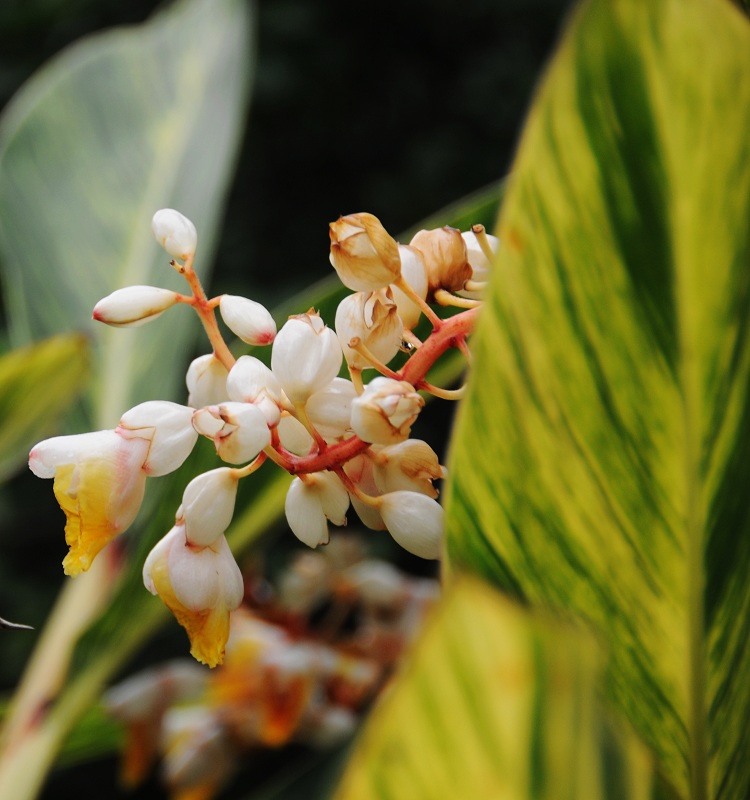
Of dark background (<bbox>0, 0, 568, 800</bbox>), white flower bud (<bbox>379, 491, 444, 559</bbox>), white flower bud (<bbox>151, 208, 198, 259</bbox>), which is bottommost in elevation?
dark background (<bbox>0, 0, 568, 800</bbox>)

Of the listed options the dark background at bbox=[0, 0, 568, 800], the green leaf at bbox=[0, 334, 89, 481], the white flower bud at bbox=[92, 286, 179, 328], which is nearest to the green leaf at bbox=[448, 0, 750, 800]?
the white flower bud at bbox=[92, 286, 179, 328]

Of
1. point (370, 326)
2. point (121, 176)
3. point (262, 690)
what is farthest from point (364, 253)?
point (121, 176)

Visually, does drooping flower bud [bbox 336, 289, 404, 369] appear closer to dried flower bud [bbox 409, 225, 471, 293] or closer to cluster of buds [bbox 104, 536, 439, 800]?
dried flower bud [bbox 409, 225, 471, 293]

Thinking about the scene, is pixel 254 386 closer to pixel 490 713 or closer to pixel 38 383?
pixel 490 713

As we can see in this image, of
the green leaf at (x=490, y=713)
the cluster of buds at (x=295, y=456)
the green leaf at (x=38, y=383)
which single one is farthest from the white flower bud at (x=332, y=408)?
the green leaf at (x=38, y=383)

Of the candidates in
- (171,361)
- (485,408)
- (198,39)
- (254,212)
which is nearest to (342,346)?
(485,408)

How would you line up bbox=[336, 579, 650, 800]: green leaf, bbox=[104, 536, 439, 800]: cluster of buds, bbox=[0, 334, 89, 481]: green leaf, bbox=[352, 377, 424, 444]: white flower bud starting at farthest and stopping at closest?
bbox=[104, 536, 439, 800]: cluster of buds
bbox=[0, 334, 89, 481]: green leaf
bbox=[352, 377, 424, 444]: white flower bud
bbox=[336, 579, 650, 800]: green leaf

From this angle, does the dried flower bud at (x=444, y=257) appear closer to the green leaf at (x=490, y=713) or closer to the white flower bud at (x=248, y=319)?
the white flower bud at (x=248, y=319)
